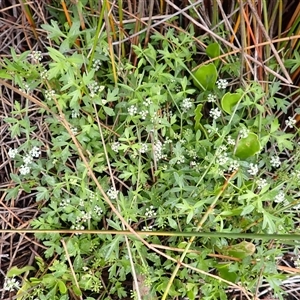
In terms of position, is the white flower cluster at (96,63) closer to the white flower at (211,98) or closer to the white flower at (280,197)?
the white flower at (211,98)

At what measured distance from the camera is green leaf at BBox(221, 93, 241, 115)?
49.0 inches

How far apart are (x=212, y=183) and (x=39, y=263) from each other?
573 millimetres

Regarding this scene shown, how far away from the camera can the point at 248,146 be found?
1.23 metres

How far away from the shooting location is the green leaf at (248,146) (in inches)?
48.1

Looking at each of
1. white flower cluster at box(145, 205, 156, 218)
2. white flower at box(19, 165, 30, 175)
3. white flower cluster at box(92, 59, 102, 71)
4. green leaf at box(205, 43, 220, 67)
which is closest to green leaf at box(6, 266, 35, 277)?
white flower at box(19, 165, 30, 175)

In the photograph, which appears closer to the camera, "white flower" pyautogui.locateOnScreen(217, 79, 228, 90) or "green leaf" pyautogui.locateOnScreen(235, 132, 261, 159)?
"green leaf" pyautogui.locateOnScreen(235, 132, 261, 159)

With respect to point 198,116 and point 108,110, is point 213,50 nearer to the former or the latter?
point 198,116

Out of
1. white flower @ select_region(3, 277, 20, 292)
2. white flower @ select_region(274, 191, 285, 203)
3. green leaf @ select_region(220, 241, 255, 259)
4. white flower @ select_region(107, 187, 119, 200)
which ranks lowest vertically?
white flower @ select_region(3, 277, 20, 292)

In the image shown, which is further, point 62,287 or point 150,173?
point 150,173

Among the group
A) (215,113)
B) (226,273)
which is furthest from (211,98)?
(226,273)

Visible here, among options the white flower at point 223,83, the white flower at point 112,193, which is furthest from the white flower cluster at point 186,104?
the white flower at point 112,193

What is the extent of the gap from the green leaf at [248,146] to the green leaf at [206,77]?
21 centimetres

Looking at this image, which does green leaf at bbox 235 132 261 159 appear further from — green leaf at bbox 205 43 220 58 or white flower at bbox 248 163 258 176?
green leaf at bbox 205 43 220 58

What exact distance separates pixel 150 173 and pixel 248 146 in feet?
1.02
